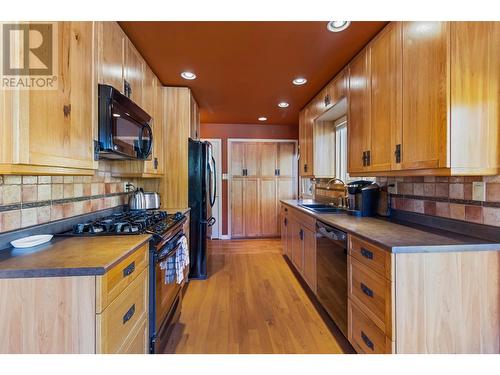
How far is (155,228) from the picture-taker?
1.66 m

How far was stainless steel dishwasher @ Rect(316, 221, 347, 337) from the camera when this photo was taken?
1737mm

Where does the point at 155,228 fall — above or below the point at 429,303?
above

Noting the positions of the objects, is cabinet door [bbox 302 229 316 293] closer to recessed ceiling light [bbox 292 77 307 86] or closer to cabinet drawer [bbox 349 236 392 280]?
cabinet drawer [bbox 349 236 392 280]

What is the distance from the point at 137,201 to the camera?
2.43 metres

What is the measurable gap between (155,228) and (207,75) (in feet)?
5.79

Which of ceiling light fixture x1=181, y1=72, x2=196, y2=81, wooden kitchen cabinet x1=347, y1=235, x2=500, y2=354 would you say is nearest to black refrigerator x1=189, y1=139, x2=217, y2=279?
ceiling light fixture x1=181, y1=72, x2=196, y2=81

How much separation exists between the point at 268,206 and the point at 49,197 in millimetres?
4031

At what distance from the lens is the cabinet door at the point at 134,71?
188 cm

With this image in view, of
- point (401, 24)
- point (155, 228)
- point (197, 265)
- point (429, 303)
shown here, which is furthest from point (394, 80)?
point (197, 265)

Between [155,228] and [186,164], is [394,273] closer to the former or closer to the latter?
[155,228]

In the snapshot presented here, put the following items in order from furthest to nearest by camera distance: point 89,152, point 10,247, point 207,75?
point 207,75 < point 89,152 < point 10,247

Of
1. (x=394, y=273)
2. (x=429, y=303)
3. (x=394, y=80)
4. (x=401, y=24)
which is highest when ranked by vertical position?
(x=401, y=24)

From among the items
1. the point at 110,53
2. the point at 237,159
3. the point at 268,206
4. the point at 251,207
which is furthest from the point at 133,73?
the point at 268,206

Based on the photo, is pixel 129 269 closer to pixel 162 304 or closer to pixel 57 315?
pixel 57 315
